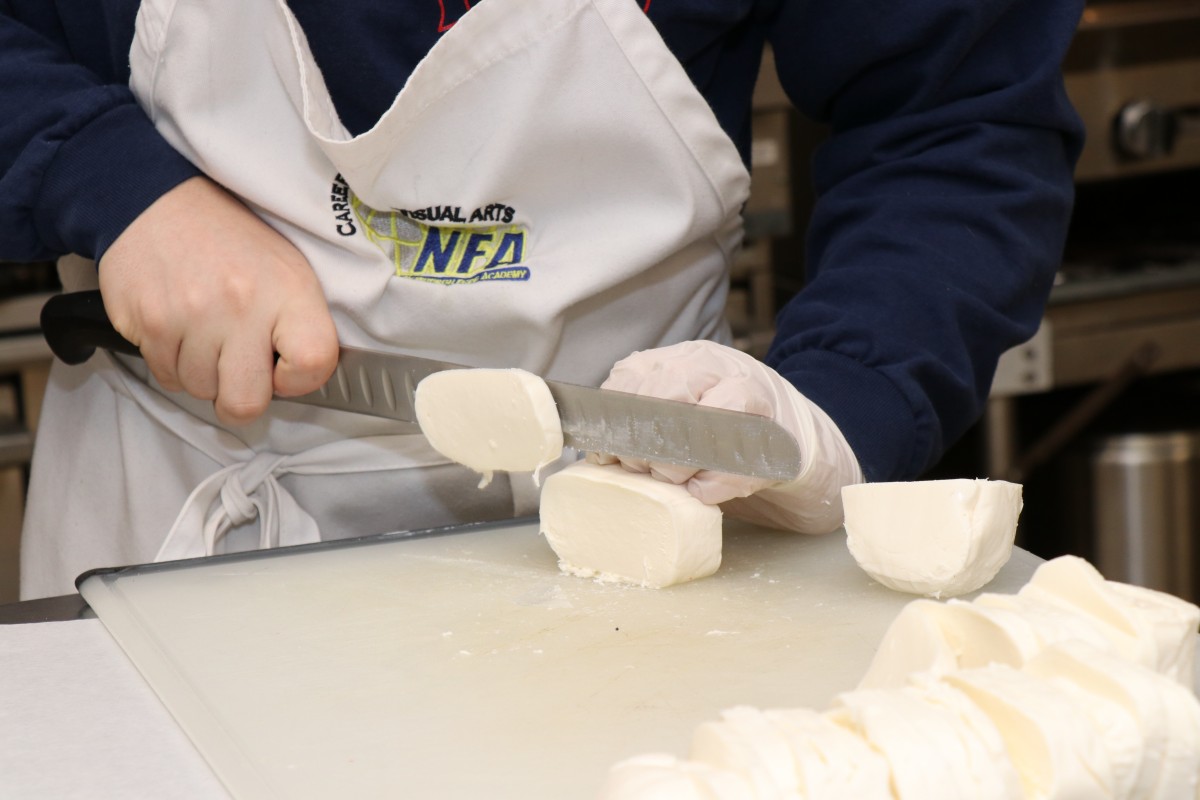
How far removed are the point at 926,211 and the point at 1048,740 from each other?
0.72 m

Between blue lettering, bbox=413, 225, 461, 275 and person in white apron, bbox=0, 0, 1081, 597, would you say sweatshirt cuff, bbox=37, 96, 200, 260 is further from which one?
blue lettering, bbox=413, 225, 461, 275

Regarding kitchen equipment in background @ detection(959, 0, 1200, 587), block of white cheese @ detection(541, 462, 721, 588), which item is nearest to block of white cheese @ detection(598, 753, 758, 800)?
block of white cheese @ detection(541, 462, 721, 588)

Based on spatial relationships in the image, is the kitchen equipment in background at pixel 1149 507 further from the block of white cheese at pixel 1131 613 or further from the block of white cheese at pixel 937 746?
the block of white cheese at pixel 937 746

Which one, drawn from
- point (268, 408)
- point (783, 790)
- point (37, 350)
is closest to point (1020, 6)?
point (268, 408)

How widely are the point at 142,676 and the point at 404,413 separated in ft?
1.13

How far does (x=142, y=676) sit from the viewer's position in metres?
1.00

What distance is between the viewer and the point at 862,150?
4.66ft

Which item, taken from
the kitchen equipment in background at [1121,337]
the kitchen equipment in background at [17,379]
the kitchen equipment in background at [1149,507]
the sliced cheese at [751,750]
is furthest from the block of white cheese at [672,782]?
the kitchen equipment in background at [1149,507]

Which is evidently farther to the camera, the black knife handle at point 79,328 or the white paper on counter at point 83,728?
the black knife handle at point 79,328

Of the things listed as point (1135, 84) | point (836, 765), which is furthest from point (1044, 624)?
point (1135, 84)

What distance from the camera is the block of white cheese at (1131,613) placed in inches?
32.2

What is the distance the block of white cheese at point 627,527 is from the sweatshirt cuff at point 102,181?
1.50 ft

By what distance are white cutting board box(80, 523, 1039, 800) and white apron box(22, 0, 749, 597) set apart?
130mm

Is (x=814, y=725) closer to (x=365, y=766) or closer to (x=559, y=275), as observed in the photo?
(x=365, y=766)
